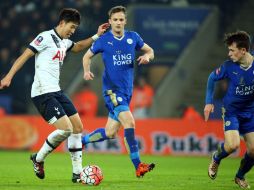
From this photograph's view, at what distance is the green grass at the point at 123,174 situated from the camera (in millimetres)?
9774

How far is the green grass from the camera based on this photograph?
977cm

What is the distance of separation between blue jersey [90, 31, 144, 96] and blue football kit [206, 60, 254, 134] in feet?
4.64

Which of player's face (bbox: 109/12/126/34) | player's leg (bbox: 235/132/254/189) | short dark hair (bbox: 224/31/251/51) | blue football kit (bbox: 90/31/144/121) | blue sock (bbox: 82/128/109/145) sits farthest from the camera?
blue sock (bbox: 82/128/109/145)

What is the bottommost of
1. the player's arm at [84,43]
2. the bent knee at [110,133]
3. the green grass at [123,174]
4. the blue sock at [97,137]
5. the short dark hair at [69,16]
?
the green grass at [123,174]

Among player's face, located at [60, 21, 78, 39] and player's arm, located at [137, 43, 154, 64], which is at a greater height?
player's face, located at [60, 21, 78, 39]

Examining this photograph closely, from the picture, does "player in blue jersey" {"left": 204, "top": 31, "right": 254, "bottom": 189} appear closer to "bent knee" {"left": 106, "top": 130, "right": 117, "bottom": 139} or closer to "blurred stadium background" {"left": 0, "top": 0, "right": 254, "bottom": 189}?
"bent knee" {"left": 106, "top": 130, "right": 117, "bottom": 139}

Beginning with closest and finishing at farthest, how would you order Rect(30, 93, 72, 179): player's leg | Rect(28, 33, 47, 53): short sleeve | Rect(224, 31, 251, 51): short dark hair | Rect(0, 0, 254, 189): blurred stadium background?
Rect(224, 31, 251, 51): short dark hair, Rect(30, 93, 72, 179): player's leg, Rect(28, 33, 47, 53): short sleeve, Rect(0, 0, 254, 189): blurred stadium background

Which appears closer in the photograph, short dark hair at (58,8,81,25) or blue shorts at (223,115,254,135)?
blue shorts at (223,115,254,135)

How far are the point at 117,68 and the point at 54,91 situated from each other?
1119 millimetres

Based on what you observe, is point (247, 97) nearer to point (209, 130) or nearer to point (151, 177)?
point (151, 177)

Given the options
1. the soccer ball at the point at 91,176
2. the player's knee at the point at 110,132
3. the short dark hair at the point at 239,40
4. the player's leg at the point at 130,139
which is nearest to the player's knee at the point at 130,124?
the player's leg at the point at 130,139

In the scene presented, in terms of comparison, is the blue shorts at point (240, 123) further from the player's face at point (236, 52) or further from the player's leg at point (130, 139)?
the player's leg at point (130, 139)

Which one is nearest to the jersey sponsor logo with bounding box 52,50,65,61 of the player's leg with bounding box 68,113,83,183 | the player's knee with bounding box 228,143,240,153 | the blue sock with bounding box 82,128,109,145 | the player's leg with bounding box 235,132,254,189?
the player's leg with bounding box 68,113,83,183

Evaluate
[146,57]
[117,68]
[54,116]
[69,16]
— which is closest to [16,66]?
[54,116]
